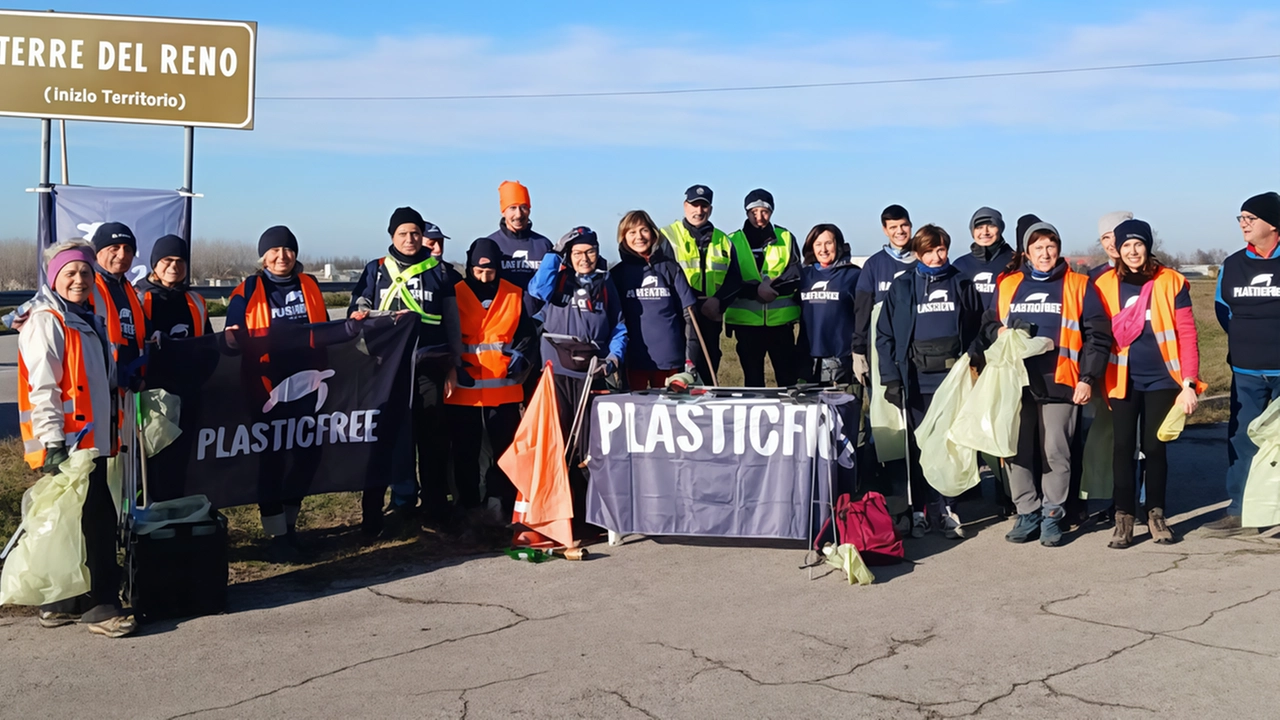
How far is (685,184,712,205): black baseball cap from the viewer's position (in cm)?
927

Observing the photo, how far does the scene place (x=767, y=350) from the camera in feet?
31.8

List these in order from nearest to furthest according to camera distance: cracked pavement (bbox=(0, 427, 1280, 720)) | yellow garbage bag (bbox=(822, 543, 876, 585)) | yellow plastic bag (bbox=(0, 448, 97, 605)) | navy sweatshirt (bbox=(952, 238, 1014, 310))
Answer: cracked pavement (bbox=(0, 427, 1280, 720)) → yellow plastic bag (bbox=(0, 448, 97, 605)) → yellow garbage bag (bbox=(822, 543, 876, 585)) → navy sweatshirt (bbox=(952, 238, 1014, 310))

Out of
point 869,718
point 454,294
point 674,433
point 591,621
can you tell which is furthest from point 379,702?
point 454,294

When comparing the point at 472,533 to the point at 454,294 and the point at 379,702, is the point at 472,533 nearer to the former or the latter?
the point at 454,294

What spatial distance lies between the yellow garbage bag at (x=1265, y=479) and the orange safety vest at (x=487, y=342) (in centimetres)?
485

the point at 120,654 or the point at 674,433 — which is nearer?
the point at 120,654

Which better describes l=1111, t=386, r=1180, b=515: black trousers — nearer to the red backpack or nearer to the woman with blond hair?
the red backpack

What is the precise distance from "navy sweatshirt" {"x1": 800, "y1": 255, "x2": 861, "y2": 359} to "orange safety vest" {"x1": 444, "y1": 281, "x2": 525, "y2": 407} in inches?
96.5

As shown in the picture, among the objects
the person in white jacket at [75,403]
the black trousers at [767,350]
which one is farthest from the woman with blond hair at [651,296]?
the person in white jacket at [75,403]

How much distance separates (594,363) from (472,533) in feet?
4.63

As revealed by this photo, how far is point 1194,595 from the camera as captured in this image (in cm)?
636

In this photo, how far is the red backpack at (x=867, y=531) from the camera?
697cm

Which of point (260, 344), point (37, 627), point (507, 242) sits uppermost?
point (507, 242)

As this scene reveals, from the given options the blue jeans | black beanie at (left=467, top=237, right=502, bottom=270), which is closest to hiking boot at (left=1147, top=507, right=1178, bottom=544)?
the blue jeans
